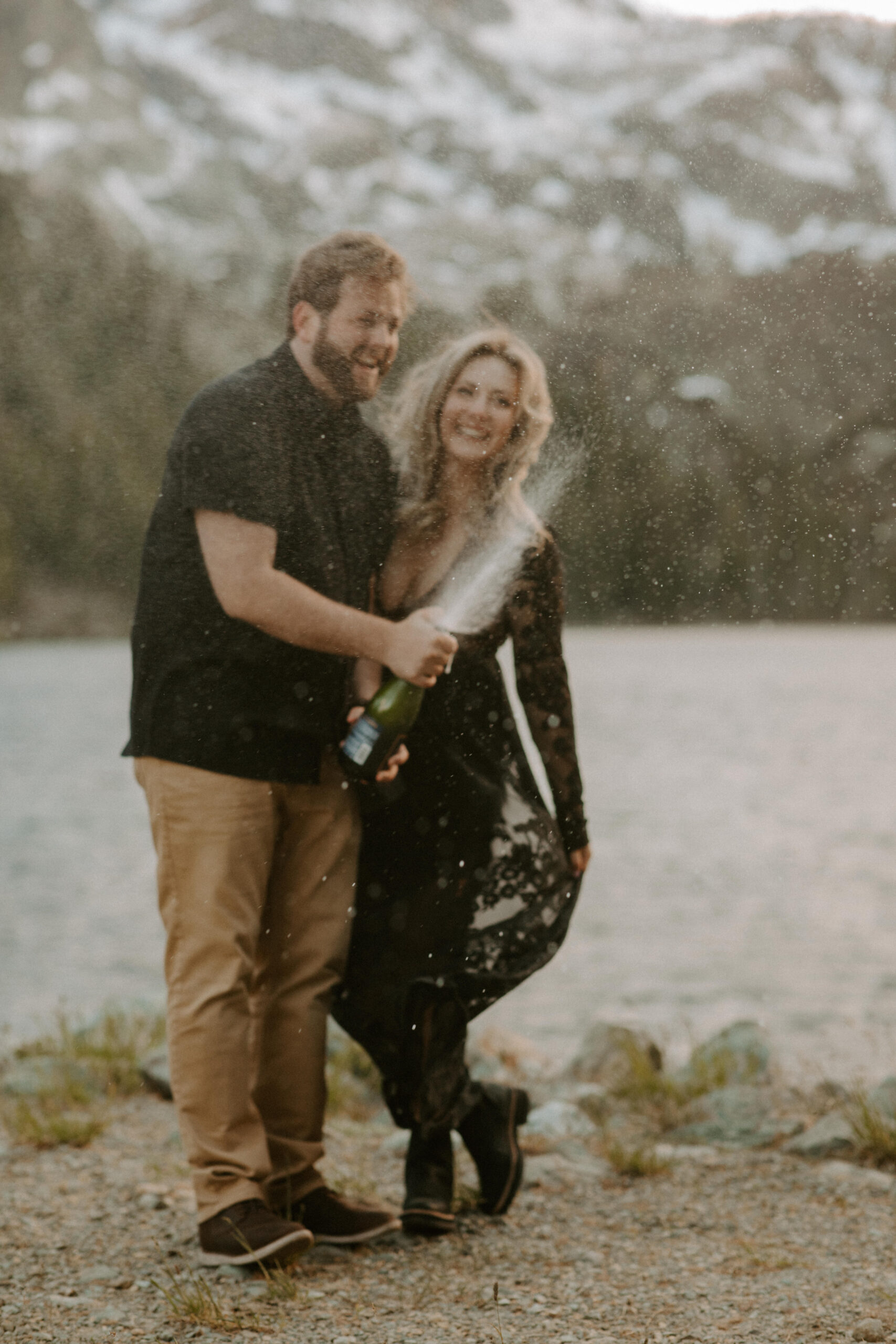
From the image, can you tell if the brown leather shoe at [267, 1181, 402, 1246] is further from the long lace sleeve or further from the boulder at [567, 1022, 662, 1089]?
the boulder at [567, 1022, 662, 1089]

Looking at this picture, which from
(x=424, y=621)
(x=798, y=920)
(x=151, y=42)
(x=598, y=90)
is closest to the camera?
(x=424, y=621)

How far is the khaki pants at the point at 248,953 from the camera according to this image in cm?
293

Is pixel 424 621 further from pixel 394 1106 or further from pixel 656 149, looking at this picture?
pixel 656 149

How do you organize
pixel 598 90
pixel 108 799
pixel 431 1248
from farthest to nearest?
pixel 108 799, pixel 598 90, pixel 431 1248

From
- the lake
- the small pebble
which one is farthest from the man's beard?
the small pebble

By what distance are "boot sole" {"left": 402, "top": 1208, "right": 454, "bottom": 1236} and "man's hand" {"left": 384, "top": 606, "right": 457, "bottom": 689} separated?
1.41 m

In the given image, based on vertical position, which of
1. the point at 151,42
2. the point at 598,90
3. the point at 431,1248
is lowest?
the point at 431,1248

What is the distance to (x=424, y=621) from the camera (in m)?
2.88

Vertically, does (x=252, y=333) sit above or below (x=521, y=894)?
above

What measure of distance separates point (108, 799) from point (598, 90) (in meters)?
26.6

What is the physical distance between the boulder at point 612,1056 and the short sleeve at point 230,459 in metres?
3.21

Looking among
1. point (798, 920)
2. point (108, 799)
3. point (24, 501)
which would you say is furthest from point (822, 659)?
point (24, 501)

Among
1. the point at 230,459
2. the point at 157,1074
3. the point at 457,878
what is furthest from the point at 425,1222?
the point at 157,1074

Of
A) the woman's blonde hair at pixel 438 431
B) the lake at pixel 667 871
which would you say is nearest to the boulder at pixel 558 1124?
the lake at pixel 667 871
